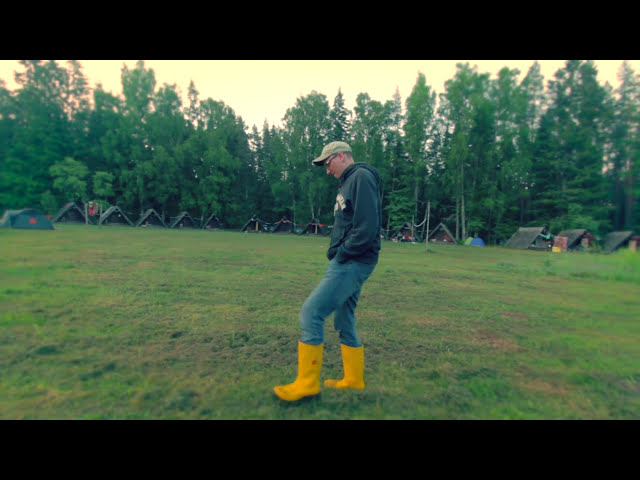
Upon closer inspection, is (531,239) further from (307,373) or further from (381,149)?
(307,373)

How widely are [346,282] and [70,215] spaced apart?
43.7 meters

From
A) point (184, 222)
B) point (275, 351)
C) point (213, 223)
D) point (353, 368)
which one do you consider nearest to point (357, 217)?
point (353, 368)

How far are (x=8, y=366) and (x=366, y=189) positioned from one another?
3.59 meters

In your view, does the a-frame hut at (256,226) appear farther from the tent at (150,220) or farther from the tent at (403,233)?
the tent at (403,233)

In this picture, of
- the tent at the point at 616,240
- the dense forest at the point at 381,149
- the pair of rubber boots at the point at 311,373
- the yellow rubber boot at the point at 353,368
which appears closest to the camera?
the pair of rubber boots at the point at 311,373

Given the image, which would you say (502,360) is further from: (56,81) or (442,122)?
(56,81)

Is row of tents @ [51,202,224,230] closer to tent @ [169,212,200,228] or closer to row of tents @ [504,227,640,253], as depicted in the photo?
tent @ [169,212,200,228]

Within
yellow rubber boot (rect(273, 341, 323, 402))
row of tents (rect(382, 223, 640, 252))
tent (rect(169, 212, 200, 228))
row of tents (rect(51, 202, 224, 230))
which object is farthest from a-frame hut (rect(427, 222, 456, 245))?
yellow rubber boot (rect(273, 341, 323, 402))

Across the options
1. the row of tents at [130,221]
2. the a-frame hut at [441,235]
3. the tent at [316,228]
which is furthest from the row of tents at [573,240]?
the row of tents at [130,221]

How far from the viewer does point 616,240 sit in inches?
1079

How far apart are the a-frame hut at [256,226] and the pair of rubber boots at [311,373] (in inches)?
1722

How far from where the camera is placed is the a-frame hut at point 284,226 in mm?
45344

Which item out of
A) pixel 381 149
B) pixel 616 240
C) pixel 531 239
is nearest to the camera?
pixel 616 240
